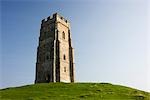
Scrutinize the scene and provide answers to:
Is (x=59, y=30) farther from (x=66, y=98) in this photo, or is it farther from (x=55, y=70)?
(x=66, y=98)

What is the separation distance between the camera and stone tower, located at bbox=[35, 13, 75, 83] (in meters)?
63.6

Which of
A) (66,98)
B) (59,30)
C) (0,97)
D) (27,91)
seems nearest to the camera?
(66,98)

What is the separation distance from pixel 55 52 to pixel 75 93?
23859mm

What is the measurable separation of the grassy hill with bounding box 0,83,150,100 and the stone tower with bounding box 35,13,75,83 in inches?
552

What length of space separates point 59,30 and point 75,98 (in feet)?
108

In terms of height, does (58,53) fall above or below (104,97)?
above

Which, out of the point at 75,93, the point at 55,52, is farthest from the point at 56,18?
the point at 75,93

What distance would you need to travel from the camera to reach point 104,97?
39.3 metres

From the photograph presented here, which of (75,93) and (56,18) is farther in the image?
(56,18)

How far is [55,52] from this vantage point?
6481cm

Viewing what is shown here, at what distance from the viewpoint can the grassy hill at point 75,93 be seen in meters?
39.2

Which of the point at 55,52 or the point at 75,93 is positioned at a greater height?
the point at 55,52

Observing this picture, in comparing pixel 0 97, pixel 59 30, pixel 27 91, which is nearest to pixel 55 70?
pixel 59 30

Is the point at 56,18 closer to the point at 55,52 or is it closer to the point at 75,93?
the point at 55,52
